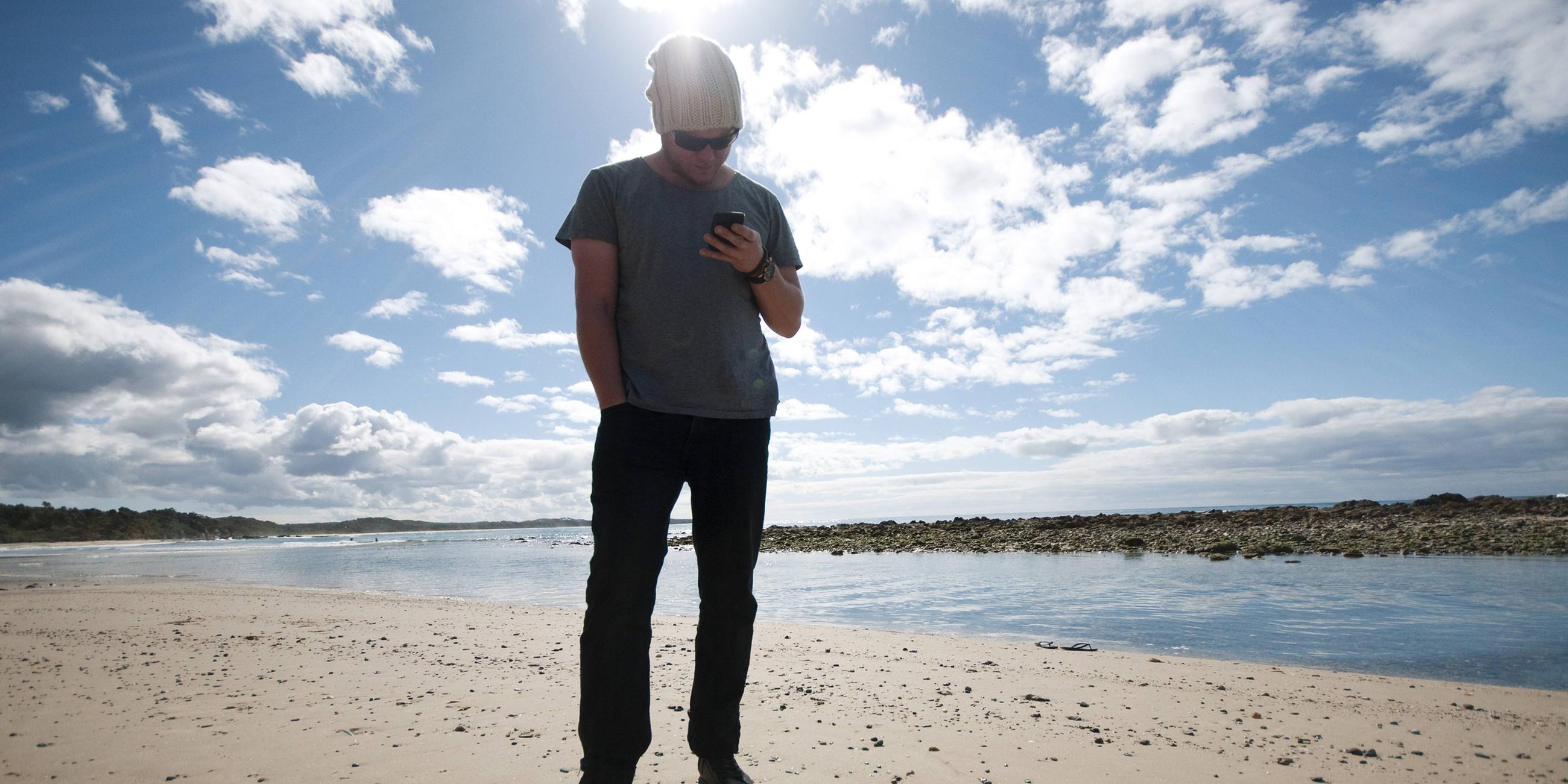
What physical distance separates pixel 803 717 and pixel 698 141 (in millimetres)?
2574

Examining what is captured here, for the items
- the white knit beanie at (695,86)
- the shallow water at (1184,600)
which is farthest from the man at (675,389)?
the shallow water at (1184,600)

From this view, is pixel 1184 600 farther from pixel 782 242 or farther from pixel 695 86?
pixel 695 86

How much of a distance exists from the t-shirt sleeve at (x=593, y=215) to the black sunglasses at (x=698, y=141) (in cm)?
24

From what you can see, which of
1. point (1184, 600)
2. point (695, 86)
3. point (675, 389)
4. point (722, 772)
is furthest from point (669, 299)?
point (1184, 600)

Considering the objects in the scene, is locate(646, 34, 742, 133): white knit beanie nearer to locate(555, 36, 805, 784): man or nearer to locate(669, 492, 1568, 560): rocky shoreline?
locate(555, 36, 805, 784): man

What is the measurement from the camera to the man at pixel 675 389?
181cm

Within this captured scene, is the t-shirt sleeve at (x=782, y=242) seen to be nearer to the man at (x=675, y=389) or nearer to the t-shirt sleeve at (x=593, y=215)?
the man at (x=675, y=389)

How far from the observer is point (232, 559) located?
2553cm

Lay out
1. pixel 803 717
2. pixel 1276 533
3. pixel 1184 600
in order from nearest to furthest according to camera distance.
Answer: pixel 803 717 → pixel 1184 600 → pixel 1276 533

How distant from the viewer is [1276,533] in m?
17.0

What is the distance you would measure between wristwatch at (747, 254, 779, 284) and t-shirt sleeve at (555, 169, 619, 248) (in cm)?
38

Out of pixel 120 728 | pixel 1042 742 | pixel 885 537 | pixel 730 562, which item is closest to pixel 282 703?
pixel 120 728

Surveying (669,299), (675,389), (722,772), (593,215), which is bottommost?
(722,772)

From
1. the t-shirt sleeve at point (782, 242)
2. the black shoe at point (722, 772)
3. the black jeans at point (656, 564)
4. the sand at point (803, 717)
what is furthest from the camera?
the sand at point (803, 717)
